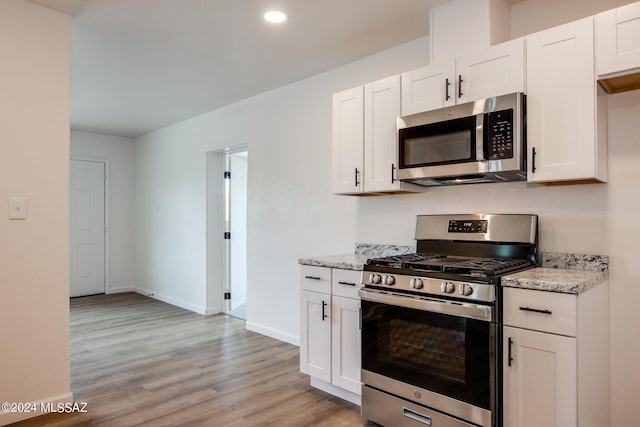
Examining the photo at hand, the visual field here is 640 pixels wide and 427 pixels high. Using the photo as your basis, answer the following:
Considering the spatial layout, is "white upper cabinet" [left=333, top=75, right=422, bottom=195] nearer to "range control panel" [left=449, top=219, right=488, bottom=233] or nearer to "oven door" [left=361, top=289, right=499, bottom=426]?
"range control panel" [left=449, top=219, right=488, bottom=233]

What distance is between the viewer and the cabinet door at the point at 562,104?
1955 mm

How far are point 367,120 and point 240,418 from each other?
6.97 feet

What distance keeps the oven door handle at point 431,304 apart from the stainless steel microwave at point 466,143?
0.75m

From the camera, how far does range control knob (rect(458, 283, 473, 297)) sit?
6.53 ft

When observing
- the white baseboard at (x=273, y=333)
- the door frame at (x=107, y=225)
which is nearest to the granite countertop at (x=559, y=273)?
the white baseboard at (x=273, y=333)

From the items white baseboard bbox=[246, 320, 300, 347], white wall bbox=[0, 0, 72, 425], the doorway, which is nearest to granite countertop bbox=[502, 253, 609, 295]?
white baseboard bbox=[246, 320, 300, 347]

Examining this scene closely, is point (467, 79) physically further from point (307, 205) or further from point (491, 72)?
point (307, 205)

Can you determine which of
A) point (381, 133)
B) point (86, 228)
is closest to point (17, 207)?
point (381, 133)

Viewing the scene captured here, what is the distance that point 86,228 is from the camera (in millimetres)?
6469

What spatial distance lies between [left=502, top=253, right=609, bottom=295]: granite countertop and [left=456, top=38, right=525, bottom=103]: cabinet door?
958 millimetres

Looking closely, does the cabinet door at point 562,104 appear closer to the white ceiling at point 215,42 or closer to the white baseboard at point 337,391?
the white ceiling at point 215,42

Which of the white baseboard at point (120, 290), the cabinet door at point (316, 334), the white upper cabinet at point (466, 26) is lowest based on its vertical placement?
the white baseboard at point (120, 290)

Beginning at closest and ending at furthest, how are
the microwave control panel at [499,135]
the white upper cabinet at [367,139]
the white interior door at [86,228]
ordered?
the microwave control panel at [499,135], the white upper cabinet at [367,139], the white interior door at [86,228]

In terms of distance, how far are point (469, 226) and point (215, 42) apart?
7.46 feet
